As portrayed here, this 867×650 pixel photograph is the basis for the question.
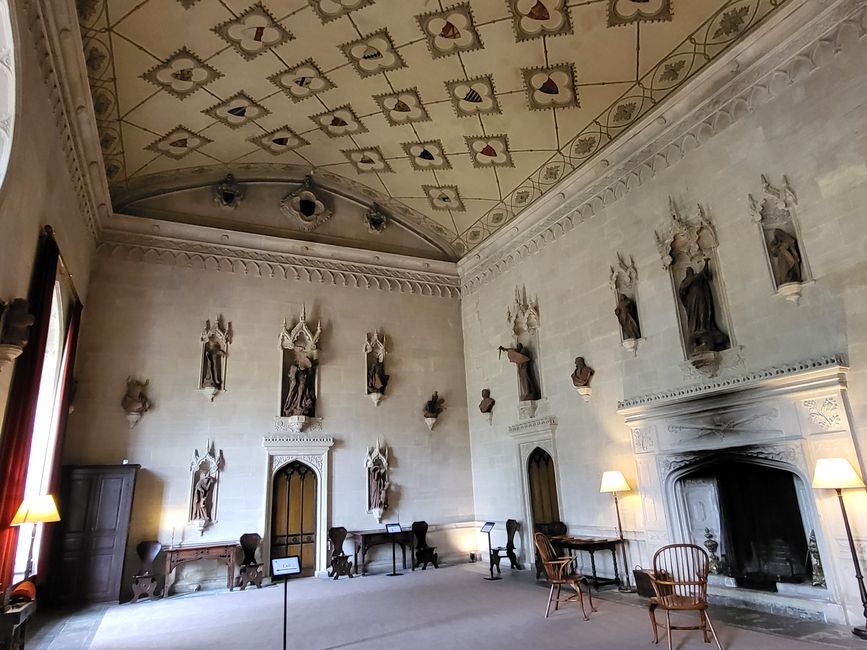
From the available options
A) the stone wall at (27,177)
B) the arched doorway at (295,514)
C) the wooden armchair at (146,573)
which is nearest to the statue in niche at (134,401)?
the wooden armchair at (146,573)

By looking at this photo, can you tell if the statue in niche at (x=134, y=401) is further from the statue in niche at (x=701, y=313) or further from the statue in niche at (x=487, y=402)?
the statue in niche at (x=701, y=313)

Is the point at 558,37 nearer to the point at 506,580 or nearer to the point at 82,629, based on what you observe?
the point at 506,580

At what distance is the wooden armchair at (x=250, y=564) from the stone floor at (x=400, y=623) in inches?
17.3

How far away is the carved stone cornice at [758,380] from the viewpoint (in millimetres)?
5324

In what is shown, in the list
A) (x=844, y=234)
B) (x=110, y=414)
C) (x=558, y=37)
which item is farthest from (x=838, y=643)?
(x=110, y=414)

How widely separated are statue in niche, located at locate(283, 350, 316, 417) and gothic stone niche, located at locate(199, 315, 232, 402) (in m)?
1.17

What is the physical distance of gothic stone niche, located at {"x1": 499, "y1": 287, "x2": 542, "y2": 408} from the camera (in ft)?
31.6

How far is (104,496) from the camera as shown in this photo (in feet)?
26.2

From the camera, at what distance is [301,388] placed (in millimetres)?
10109

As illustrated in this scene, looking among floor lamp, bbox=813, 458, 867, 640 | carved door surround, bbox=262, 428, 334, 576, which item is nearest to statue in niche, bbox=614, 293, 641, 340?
floor lamp, bbox=813, 458, 867, 640

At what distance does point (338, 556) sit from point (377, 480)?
1.56m

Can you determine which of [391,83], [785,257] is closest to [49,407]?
[391,83]

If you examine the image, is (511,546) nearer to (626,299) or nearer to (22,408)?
(626,299)

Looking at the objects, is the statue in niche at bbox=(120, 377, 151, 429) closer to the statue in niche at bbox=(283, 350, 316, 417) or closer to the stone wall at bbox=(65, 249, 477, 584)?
the stone wall at bbox=(65, 249, 477, 584)
